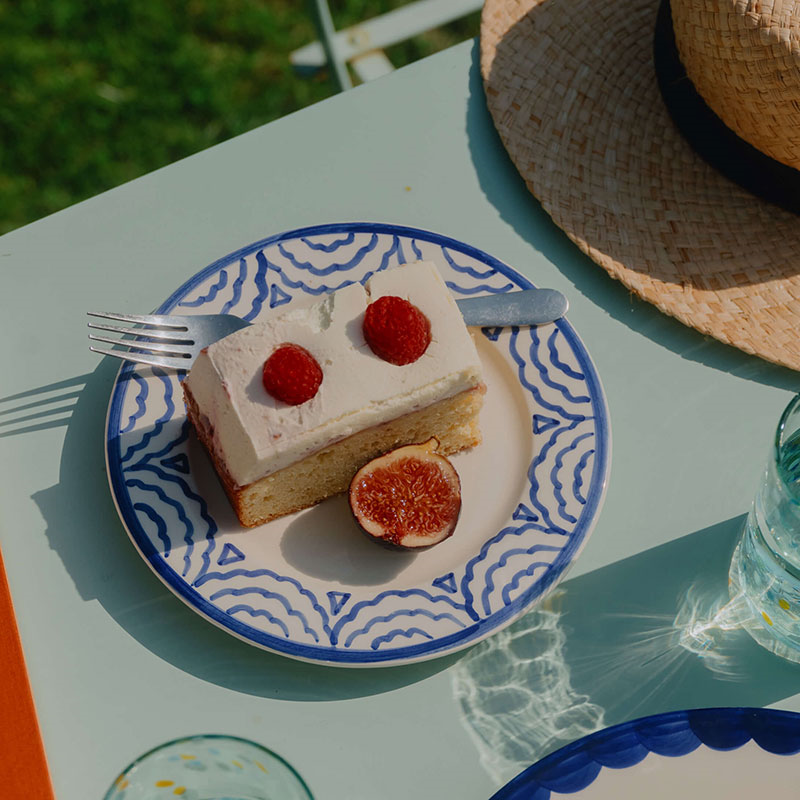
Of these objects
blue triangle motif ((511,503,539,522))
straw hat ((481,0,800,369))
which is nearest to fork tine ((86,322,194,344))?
blue triangle motif ((511,503,539,522))

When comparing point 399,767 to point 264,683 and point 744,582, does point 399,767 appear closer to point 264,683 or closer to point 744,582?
point 264,683

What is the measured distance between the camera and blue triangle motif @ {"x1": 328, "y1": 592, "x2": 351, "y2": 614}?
1.34 metres

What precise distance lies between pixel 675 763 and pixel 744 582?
0.34 meters

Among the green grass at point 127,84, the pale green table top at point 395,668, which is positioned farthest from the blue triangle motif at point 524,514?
the green grass at point 127,84

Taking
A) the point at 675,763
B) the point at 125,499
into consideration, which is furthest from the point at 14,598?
the point at 675,763

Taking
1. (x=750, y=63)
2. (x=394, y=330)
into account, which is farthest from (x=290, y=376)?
(x=750, y=63)

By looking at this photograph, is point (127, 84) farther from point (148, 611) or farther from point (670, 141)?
point (148, 611)

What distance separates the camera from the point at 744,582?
56.9 inches

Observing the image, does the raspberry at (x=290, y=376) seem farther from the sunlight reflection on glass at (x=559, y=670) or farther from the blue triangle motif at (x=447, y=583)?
the sunlight reflection on glass at (x=559, y=670)

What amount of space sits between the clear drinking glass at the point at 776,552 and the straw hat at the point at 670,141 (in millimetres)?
344

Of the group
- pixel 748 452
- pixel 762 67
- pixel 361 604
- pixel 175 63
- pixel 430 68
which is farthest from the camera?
pixel 175 63

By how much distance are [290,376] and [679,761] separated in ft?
2.43

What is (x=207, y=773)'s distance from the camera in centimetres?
111

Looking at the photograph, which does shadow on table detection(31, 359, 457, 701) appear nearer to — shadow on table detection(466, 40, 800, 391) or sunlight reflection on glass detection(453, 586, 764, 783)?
sunlight reflection on glass detection(453, 586, 764, 783)
